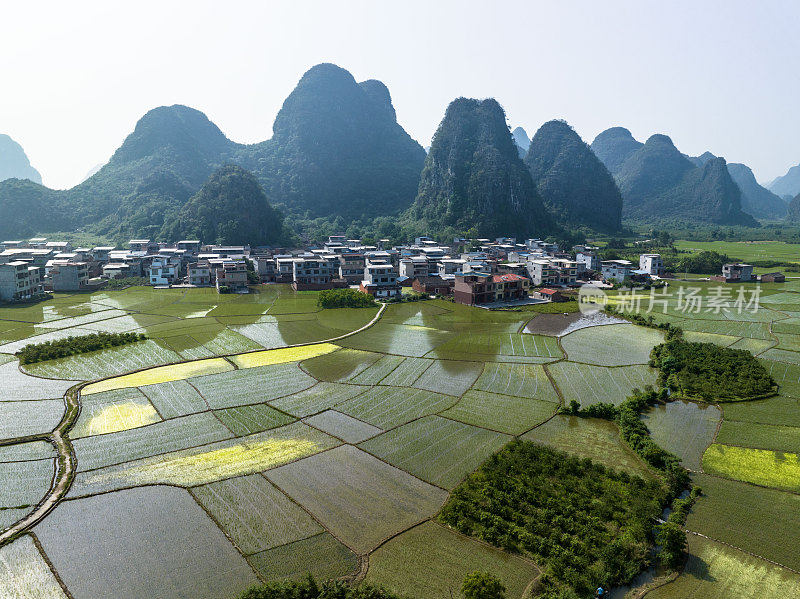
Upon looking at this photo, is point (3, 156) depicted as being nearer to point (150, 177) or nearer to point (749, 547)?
point (150, 177)

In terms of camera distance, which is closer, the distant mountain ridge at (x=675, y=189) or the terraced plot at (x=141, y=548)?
the terraced plot at (x=141, y=548)

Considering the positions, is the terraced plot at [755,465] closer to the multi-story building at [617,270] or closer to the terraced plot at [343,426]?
the terraced plot at [343,426]

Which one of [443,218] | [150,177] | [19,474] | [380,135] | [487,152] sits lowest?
[19,474]

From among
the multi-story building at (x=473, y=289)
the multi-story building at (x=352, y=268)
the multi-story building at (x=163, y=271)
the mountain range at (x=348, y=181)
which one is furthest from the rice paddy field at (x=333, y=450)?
the mountain range at (x=348, y=181)

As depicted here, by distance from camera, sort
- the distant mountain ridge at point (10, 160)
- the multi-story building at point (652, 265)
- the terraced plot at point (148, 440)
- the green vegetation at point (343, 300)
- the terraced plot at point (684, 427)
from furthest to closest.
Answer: the distant mountain ridge at point (10, 160) < the multi-story building at point (652, 265) < the green vegetation at point (343, 300) < the terraced plot at point (684, 427) < the terraced plot at point (148, 440)

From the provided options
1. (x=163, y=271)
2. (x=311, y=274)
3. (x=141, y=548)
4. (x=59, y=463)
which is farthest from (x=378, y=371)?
(x=163, y=271)

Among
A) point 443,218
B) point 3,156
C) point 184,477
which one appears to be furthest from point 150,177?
point 3,156

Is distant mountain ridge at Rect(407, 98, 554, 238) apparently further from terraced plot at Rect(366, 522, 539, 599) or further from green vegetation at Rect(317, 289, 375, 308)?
terraced plot at Rect(366, 522, 539, 599)
